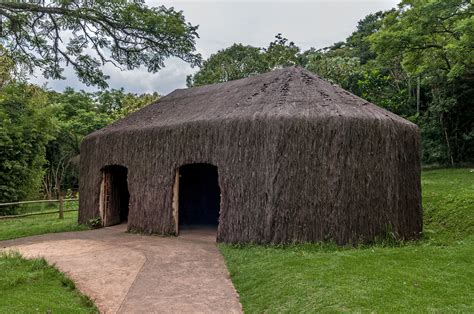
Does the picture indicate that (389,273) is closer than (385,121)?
Yes

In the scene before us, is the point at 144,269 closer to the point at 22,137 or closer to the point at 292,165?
the point at 292,165

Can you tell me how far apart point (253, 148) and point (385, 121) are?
9.67 feet

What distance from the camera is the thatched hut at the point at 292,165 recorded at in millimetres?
9234

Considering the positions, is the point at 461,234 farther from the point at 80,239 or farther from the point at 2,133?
the point at 2,133

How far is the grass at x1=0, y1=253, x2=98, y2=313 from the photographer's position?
18.1ft

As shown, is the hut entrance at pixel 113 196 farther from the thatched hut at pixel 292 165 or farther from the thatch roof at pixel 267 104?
the thatched hut at pixel 292 165

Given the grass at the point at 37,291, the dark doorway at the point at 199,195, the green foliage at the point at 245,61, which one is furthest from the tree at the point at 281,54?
the grass at the point at 37,291

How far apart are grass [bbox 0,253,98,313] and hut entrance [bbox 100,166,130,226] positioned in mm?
5389

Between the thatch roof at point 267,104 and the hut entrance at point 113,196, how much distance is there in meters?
1.37

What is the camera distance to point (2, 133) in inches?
739

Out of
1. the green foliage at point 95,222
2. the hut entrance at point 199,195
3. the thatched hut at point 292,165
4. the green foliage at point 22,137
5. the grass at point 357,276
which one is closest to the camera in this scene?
the grass at point 357,276

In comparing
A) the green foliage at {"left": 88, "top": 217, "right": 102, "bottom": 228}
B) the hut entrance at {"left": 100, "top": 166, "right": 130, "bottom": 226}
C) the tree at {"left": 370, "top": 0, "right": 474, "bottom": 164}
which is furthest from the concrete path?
the tree at {"left": 370, "top": 0, "right": 474, "bottom": 164}

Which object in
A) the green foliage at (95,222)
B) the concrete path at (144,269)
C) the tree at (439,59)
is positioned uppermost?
the tree at (439,59)

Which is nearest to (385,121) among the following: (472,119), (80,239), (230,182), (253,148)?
(253,148)
